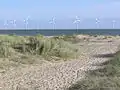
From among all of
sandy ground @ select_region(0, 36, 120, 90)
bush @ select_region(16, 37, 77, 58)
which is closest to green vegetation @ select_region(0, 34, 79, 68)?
bush @ select_region(16, 37, 77, 58)

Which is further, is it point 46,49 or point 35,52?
point 46,49

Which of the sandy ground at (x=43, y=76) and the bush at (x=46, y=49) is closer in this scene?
the sandy ground at (x=43, y=76)

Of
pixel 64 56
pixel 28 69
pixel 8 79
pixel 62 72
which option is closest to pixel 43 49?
pixel 64 56

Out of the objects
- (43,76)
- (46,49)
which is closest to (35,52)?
(46,49)

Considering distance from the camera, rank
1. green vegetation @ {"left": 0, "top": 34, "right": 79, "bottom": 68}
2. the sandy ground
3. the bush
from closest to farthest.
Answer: the sandy ground, green vegetation @ {"left": 0, "top": 34, "right": 79, "bottom": 68}, the bush

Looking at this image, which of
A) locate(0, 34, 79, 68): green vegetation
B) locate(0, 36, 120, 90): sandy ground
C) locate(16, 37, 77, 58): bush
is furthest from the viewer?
locate(16, 37, 77, 58): bush

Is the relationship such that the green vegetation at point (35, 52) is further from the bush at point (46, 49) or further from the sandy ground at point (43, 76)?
the sandy ground at point (43, 76)

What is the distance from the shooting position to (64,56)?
2566 centimetres

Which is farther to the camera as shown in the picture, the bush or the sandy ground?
the bush

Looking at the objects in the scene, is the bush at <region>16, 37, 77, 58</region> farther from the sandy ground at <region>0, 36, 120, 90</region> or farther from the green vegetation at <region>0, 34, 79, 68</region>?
the sandy ground at <region>0, 36, 120, 90</region>

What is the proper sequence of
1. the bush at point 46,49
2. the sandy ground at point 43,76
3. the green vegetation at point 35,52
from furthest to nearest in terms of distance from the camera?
1. the bush at point 46,49
2. the green vegetation at point 35,52
3. the sandy ground at point 43,76

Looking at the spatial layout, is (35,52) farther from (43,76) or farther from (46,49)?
(43,76)

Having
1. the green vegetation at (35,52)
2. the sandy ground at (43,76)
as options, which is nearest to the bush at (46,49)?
the green vegetation at (35,52)

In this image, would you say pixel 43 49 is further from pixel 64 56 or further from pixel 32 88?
pixel 32 88
